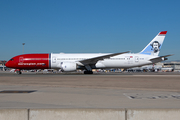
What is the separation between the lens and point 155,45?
36719mm

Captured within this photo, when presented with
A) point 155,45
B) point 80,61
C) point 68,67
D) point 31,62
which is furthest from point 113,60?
point 31,62

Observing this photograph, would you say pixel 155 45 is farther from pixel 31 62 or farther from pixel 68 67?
pixel 31 62

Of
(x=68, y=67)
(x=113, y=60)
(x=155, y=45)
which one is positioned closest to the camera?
(x=68, y=67)

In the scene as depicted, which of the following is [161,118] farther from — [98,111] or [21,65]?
[21,65]

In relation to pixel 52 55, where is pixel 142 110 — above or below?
below

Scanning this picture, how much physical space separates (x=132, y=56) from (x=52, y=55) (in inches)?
546

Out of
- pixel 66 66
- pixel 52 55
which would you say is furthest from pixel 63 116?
pixel 52 55

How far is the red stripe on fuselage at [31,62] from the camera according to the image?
34188 mm

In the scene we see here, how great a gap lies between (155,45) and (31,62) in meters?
22.1

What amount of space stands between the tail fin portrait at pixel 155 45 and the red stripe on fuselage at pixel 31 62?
17.3m

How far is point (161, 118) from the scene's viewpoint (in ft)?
15.1

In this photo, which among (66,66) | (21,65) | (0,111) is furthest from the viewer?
(21,65)

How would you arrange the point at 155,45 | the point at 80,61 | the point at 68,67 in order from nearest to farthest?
the point at 68,67 → the point at 80,61 → the point at 155,45

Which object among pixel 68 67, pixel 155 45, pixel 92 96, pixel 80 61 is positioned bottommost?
pixel 92 96
